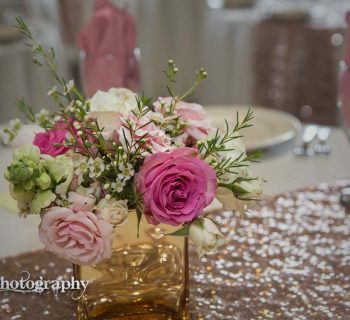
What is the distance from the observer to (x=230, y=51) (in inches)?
137

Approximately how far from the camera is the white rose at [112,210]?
804 millimetres

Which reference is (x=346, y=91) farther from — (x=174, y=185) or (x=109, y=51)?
(x=174, y=185)

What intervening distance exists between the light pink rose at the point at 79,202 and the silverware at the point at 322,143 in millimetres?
1045

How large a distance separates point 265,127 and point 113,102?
41.3 inches

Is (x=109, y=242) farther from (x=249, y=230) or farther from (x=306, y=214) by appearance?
(x=306, y=214)

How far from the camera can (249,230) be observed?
130cm

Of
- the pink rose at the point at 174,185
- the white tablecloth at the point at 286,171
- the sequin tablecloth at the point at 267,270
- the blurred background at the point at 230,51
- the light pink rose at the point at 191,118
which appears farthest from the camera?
the blurred background at the point at 230,51

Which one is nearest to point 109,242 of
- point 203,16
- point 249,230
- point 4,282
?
point 4,282

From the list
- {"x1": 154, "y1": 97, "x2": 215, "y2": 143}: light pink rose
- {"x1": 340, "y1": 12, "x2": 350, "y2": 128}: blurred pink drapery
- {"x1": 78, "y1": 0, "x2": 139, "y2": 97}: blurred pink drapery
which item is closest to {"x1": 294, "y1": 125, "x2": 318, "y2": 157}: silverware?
{"x1": 340, "y1": 12, "x2": 350, "y2": 128}: blurred pink drapery

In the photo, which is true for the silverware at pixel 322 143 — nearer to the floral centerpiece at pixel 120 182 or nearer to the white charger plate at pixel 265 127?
the white charger plate at pixel 265 127

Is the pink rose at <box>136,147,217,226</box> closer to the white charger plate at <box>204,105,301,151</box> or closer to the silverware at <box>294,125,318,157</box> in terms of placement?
the white charger plate at <box>204,105,301,151</box>

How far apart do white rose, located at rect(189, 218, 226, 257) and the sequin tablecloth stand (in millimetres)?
229

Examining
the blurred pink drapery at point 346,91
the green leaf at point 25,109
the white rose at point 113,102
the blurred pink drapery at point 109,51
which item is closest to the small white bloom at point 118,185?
the white rose at point 113,102

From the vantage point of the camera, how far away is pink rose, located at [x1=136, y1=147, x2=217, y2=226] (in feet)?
2.61
